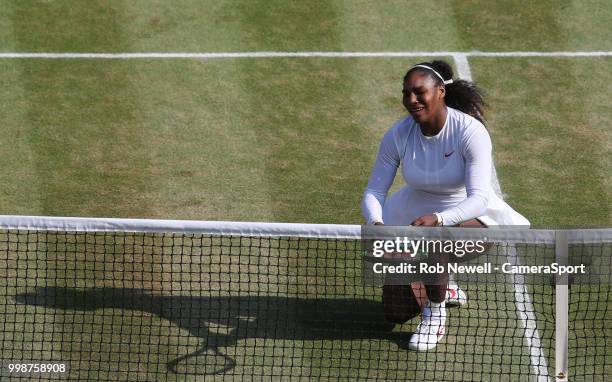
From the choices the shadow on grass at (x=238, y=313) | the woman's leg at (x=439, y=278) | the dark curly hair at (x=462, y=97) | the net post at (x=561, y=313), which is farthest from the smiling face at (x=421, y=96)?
the shadow on grass at (x=238, y=313)

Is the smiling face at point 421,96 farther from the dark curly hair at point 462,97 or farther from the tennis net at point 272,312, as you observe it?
the tennis net at point 272,312

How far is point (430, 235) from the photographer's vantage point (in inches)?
352

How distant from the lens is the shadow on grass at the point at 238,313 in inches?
396

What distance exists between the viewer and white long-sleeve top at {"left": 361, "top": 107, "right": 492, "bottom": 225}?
31.4 feet

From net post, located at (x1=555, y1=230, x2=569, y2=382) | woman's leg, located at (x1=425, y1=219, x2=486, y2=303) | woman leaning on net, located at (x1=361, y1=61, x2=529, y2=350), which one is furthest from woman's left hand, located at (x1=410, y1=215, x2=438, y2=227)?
net post, located at (x1=555, y1=230, x2=569, y2=382)

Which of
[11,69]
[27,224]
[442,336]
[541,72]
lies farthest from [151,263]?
[541,72]

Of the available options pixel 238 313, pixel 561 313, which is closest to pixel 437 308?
pixel 561 313

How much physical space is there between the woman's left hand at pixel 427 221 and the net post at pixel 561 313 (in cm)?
105

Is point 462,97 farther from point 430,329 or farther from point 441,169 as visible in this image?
point 430,329

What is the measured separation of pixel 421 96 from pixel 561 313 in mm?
2056

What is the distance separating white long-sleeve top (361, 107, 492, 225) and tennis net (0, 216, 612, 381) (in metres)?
0.44

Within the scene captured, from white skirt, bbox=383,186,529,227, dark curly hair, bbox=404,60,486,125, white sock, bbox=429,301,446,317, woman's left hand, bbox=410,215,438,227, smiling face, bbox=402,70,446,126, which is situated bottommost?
white sock, bbox=429,301,446,317

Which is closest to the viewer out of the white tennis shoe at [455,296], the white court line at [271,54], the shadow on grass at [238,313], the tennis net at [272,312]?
the tennis net at [272,312]

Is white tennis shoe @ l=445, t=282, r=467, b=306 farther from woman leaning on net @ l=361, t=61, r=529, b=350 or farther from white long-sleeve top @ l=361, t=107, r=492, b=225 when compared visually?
white long-sleeve top @ l=361, t=107, r=492, b=225
